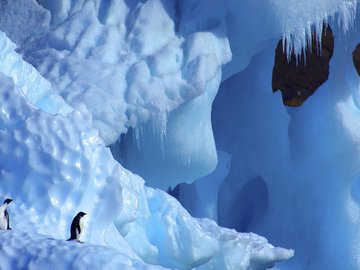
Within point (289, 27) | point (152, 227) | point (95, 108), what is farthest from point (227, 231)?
point (289, 27)

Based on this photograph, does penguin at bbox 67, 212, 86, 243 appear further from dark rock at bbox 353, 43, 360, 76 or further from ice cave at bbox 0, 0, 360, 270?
dark rock at bbox 353, 43, 360, 76

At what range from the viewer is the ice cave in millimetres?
4969

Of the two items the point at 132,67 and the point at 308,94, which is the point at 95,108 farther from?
the point at 308,94

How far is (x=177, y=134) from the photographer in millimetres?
7914

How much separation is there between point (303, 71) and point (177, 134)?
8.93 feet

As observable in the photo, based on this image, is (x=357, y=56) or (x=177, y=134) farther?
(x=357, y=56)

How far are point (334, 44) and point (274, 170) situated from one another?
1.42 metres

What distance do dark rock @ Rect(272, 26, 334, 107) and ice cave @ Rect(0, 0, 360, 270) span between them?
2cm

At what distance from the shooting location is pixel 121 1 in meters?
7.96

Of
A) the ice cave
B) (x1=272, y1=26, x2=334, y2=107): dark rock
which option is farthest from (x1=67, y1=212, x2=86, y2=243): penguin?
(x1=272, y1=26, x2=334, y2=107): dark rock

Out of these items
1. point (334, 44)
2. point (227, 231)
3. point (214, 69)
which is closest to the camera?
point (227, 231)

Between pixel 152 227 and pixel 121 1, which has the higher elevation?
pixel 121 1

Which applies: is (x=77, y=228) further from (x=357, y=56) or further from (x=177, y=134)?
(x=357, y=56)

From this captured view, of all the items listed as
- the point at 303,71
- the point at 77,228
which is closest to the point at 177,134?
the point at 303,71
